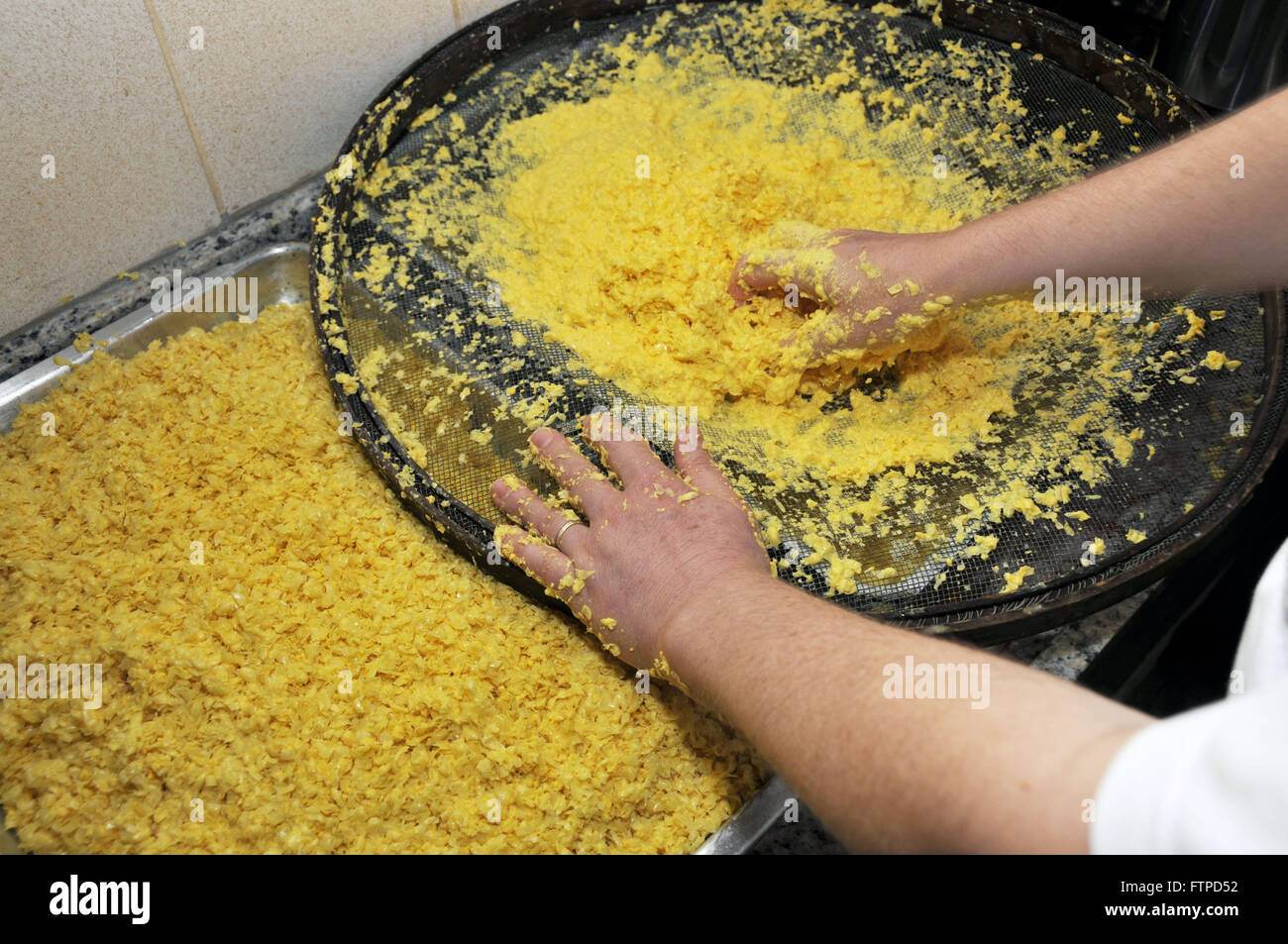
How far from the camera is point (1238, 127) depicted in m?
0.93

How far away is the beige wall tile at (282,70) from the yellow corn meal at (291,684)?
469 mm

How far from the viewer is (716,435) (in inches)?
46.5

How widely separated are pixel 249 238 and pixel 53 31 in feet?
1.30

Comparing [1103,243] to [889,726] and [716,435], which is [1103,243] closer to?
[716,435]

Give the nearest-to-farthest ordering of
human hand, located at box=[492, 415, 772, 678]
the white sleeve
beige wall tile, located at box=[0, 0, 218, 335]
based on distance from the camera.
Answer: the white sleeve, human hand, located at box=[492, 415, 772, 678], beige wall tile, located at box=[0, 0, 218, 335]

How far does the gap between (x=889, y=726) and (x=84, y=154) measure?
1267mm

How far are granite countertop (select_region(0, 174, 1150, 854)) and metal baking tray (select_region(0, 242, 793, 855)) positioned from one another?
2cm

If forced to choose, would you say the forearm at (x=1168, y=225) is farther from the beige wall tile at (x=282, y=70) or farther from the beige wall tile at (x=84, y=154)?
the beige wall tile at (x=84, y=154)

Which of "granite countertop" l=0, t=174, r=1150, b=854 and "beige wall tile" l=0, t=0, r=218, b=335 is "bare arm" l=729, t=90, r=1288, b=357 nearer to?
"granite countertop" l=0, t=174, r=1150, b=854

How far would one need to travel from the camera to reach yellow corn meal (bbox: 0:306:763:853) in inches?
37.9

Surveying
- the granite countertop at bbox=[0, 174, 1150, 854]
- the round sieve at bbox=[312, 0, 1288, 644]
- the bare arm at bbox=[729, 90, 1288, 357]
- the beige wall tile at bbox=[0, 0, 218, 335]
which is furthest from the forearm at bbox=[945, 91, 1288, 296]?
the beige wall tile at bbox=[0, 0, 218, 335]

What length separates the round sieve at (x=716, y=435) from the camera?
102 centimetres

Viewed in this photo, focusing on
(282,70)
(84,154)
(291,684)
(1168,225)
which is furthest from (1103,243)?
(84,154)
